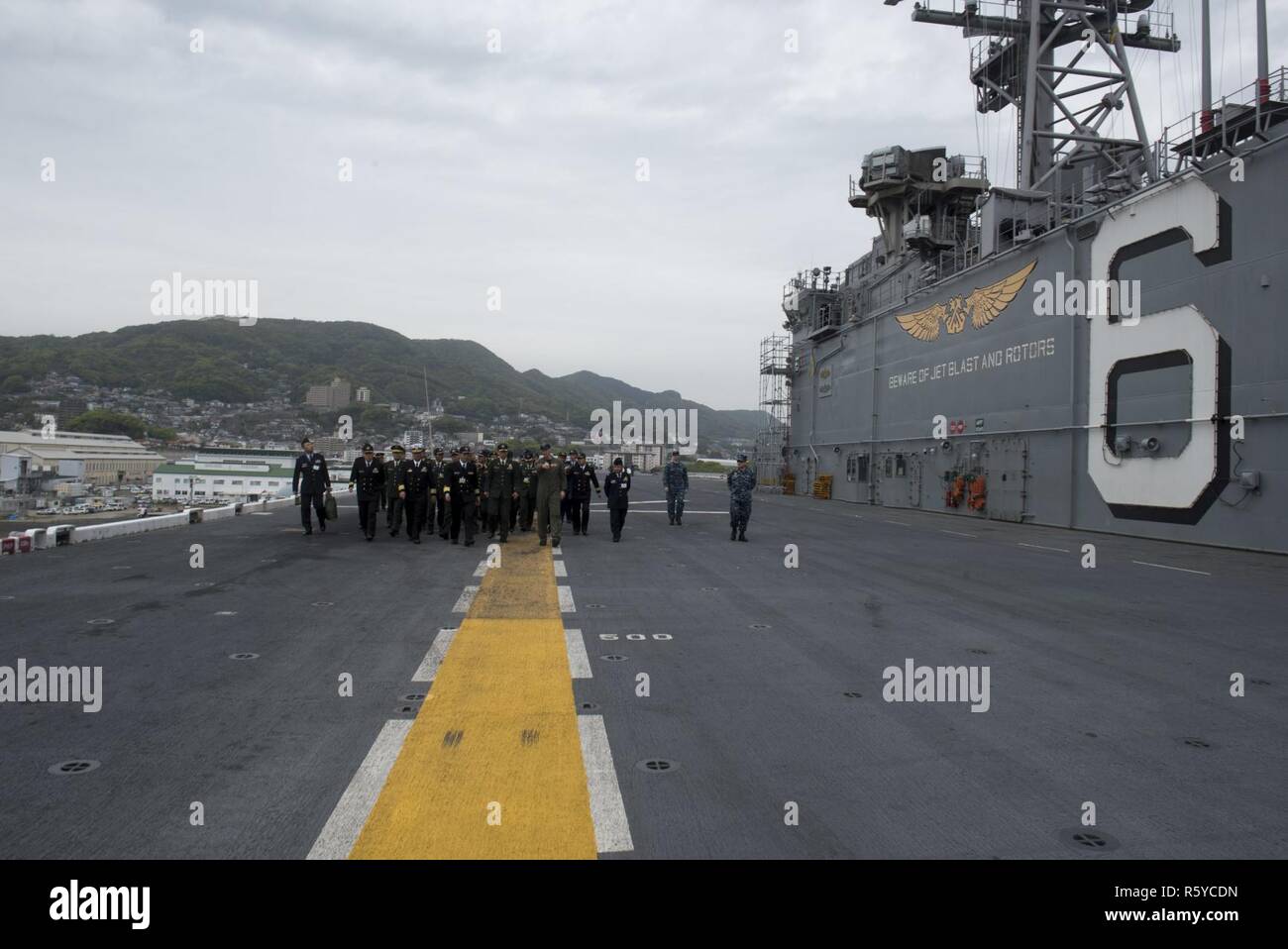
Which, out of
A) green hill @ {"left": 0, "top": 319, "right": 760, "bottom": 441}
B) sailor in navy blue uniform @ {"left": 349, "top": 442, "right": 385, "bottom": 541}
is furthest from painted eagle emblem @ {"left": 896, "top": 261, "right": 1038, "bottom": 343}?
green hill @ {"left": 0, "top": 319, "right": 760, "bottom": 441}

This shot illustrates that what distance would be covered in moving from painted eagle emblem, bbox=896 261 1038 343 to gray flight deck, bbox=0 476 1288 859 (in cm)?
1509

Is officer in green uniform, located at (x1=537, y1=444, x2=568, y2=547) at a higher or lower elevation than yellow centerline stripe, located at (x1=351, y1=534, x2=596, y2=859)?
higher

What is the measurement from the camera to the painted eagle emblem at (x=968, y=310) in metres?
24.6

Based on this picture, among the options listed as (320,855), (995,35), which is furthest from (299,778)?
(995,35)

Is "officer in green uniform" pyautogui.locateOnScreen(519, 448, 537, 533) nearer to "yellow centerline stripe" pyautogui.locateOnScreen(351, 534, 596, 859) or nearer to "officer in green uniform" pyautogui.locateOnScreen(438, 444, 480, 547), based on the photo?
"officer in green uniform" pyautogui.locateOnScreen(438, 444, 480, 547)

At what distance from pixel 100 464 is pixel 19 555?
802 inches

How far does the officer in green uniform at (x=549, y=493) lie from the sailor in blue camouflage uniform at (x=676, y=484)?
3.93 m

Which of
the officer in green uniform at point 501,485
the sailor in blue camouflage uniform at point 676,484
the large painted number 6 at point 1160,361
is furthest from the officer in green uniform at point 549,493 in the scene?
the large painted number 6 at point 1160,361

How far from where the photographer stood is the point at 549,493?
15.6 metres

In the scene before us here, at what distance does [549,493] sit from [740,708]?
1064cm

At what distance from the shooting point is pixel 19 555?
1241 centimetres

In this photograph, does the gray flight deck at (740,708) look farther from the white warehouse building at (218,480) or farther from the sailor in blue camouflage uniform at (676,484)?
the white warehouse building at (218,480)

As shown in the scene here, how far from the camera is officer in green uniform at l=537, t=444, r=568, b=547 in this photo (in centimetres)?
1530

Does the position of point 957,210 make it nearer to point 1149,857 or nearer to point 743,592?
point 743,592
